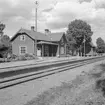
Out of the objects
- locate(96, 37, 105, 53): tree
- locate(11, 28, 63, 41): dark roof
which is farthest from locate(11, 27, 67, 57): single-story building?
locate(96, 37, 105, 53): tree

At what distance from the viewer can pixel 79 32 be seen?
52562mm

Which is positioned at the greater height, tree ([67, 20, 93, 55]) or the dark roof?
tree ([67, 20, 93, 55])

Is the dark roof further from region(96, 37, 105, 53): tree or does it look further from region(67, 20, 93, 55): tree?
region(96, 37, 105, 53): tree

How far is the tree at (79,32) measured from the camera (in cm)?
5262

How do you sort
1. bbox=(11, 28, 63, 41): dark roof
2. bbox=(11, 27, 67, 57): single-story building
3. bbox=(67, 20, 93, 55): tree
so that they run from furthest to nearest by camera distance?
1. bbox=(67, 20, 93, 55): tree
2. bbox=(11, 28, 63, 41): dark roof
3. bbox=(11, 27, 67, 57): single-story building

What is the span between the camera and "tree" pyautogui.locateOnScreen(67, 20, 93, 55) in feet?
173

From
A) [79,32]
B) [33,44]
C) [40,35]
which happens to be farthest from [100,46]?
[33,44]

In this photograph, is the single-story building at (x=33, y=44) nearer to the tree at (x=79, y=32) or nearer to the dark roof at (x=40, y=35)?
the dark roof at (x=40, y=35)

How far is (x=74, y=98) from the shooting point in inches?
188

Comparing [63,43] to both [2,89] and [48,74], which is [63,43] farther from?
[2,89]

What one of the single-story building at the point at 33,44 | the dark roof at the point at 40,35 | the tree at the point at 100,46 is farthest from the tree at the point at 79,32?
the tree at the point at 100,46

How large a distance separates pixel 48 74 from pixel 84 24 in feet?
155

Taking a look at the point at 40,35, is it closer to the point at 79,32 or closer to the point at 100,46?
the point at 79,32

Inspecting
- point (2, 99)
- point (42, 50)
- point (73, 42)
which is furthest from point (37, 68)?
point (73, 42)
